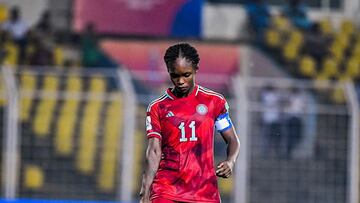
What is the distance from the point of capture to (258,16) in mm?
20250

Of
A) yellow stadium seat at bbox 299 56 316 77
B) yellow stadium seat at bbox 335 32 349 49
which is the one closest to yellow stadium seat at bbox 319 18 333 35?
yellow stadium seat at bbox 335 32 349 49

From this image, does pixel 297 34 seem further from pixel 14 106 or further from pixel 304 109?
pixel 14 106

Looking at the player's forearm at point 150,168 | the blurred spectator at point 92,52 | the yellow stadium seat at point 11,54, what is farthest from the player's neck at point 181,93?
the blurred spectator at point 92,52

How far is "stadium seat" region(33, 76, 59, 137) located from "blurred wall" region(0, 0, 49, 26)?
200 inches

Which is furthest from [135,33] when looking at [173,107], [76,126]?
[173,107]

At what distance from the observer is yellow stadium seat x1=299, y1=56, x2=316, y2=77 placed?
1903 cm

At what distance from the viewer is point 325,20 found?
67.8 ft

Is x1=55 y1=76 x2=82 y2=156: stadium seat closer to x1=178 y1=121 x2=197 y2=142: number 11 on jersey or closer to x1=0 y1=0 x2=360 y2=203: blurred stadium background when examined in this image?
x1=0 y1=0 x2=360 y2=203: blurred stadium background

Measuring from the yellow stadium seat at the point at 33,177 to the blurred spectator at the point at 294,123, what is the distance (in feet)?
9.88

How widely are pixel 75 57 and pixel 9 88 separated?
4.86 metres

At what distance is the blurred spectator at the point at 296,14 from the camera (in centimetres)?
2045

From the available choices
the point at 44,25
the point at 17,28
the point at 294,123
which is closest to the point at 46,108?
the point at 294,123

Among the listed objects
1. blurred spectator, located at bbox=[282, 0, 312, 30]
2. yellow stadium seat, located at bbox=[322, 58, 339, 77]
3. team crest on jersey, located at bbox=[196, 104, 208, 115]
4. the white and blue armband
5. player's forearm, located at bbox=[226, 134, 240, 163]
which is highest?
blurred spectator, located at bbox=[282, 0, 312, 30]

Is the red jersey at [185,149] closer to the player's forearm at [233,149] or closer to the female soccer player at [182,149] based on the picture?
the female soccer player at [182,149]
